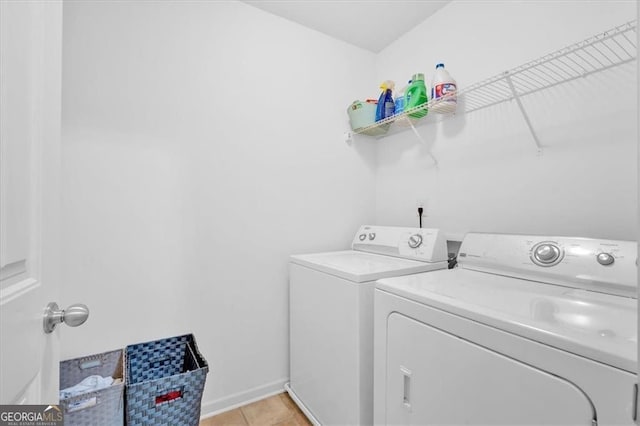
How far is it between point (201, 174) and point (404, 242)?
1.29 meters

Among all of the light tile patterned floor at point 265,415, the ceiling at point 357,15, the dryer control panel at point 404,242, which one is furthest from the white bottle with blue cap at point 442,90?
the light tile patterned floor at point 265,415

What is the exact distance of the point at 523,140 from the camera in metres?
1.46

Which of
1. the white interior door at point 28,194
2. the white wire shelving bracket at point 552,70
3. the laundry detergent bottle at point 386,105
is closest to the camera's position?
the white interior door at point 28,194

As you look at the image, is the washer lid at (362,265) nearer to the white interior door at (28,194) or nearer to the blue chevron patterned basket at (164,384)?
the blue chevron patterned basket at (164,384)

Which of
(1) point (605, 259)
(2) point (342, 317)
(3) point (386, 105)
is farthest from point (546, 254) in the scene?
(3) point (386, 105)

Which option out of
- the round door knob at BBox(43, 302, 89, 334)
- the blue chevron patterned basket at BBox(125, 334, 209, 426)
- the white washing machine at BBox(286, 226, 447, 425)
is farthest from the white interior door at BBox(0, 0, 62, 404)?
the white washing machine at BBox(286, 226, 447, 425)

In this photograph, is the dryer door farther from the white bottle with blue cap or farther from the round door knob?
the white bottle with blue cap

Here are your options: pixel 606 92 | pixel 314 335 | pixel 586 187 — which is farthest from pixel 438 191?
pixel 314 335

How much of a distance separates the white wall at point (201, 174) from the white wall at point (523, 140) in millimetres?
646

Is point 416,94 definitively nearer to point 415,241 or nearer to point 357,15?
point 357,15

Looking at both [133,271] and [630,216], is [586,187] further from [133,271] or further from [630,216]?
[133,271]

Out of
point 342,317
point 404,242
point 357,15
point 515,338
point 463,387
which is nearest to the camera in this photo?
point 515,338

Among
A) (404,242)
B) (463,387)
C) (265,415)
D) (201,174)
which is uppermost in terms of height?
(201,174)

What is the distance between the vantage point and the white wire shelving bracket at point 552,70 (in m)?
1.13
